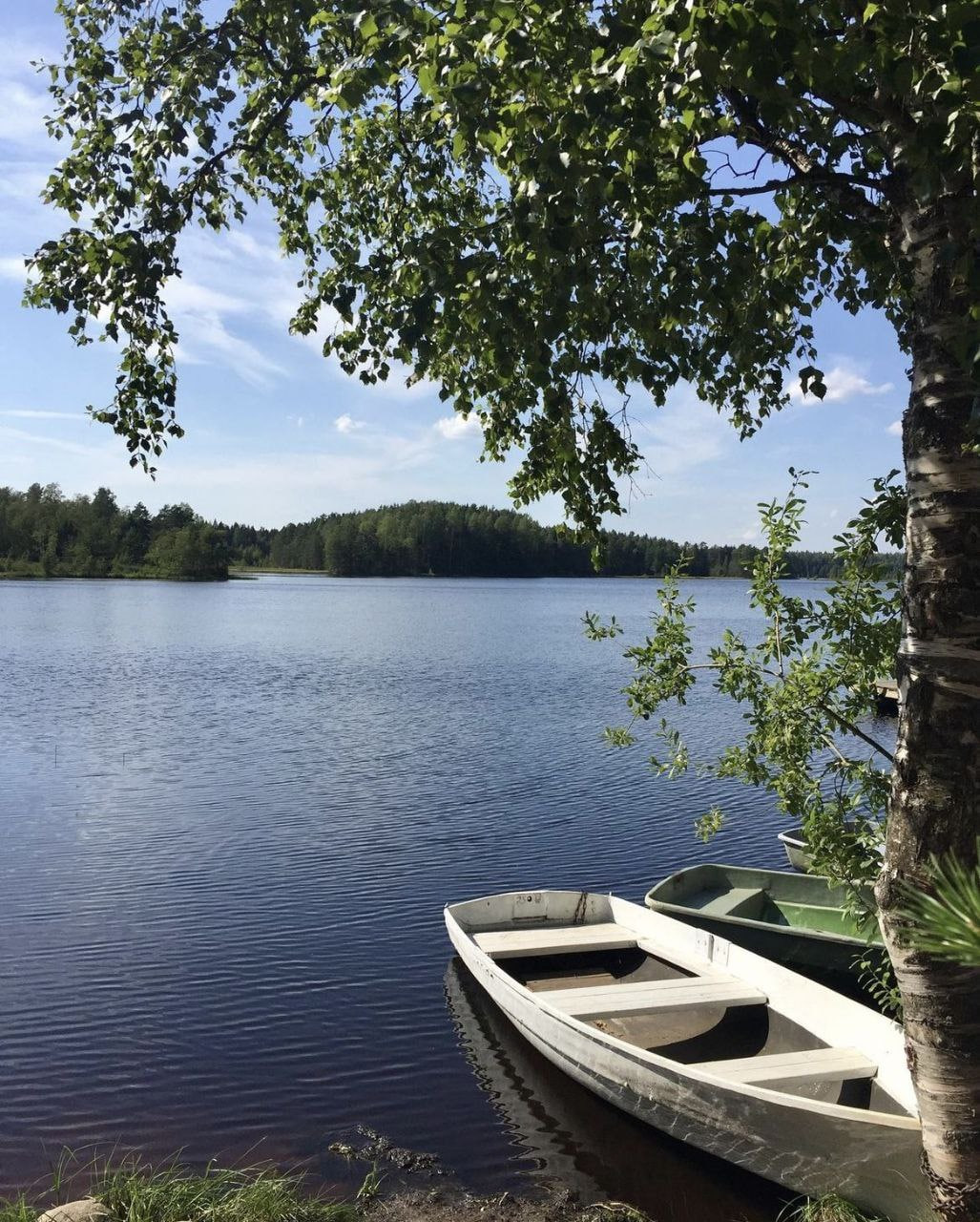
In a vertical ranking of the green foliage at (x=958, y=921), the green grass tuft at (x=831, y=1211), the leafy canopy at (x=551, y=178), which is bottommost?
the green grass tuft at (x=831, y=1211)

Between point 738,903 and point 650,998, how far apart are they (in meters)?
3.63

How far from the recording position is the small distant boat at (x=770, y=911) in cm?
1248

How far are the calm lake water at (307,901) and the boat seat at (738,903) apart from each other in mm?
2894

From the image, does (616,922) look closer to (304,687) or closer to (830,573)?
(830,573)

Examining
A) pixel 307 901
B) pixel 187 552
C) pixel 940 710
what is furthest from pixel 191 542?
pixel 940 710

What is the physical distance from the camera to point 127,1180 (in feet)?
25.1

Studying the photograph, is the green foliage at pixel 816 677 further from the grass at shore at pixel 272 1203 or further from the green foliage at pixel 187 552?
the green foliage at pixel 187 552

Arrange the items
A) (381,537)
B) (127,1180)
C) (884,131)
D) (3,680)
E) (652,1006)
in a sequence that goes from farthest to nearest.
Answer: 1. (381,537)
2. (3,680)
3. (652,1006)
4. (127,1180)
5. (884,131)

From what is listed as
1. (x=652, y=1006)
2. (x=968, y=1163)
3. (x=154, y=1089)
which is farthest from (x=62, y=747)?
(x=968, y=1163)

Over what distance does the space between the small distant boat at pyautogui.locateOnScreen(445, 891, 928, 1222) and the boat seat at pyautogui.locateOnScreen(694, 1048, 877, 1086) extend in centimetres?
1

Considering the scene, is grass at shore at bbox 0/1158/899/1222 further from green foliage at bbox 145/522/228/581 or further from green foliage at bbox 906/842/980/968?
green foliage at bbox 145/522/228/581

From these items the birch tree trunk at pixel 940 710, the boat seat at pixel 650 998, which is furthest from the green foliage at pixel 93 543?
the birch tree trunk at pixel 940 710

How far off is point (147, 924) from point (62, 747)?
47.2ft

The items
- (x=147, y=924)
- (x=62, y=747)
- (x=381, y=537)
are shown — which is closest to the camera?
(x=147, y=924)
